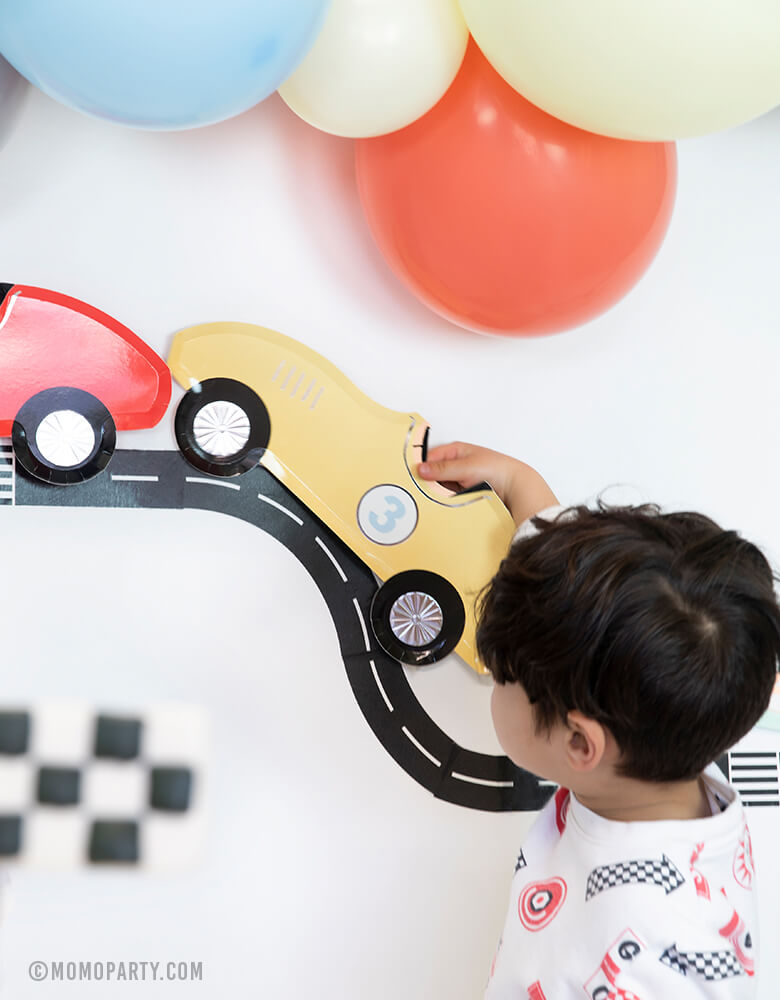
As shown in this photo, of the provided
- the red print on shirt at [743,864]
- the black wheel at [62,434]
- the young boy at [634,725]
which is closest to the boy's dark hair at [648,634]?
the young boy at [634,725]

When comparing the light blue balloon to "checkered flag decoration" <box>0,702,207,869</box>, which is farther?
"checkered flag decoration" <box>0,702,207,869</box>

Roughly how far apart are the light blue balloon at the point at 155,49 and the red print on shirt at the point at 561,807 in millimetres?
747

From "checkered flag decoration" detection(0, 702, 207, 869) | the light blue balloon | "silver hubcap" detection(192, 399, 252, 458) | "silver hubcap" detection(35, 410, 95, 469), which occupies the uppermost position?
the light blue balloon

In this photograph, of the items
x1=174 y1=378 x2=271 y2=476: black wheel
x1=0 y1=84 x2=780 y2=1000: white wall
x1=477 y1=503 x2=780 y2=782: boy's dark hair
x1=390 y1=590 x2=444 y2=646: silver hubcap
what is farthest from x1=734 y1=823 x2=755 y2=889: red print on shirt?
x1=174 y1=378 x2=271 y2=476: black wheel

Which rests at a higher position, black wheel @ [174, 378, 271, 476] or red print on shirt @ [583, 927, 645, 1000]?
black wheel @ [174, 378, 271, 476]

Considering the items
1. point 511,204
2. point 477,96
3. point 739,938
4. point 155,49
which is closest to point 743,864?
point 739,938

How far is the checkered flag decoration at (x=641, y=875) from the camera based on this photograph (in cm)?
82

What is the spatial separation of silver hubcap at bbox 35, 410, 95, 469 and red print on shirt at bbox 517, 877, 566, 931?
0.65 meters

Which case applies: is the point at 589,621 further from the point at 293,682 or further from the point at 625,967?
the point at 293,682

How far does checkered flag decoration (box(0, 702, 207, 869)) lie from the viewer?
1020 millimetres

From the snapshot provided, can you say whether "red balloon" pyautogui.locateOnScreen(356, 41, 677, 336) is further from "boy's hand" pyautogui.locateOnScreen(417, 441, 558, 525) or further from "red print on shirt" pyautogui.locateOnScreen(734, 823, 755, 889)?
"red print on shirt" pyautogui.locateOnScreen(734, 823, 755, 889)

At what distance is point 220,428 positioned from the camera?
1063 mm

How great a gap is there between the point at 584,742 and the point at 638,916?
151 millimetres

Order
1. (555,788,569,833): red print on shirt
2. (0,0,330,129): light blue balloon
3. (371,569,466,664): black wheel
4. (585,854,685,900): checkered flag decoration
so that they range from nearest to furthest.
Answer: (0,0,330,129): light blue balloon → (585,854,685,900): checkered flag decoration → (555,788,569,833): red print on shirt → (371,569,466,664): black wheel
